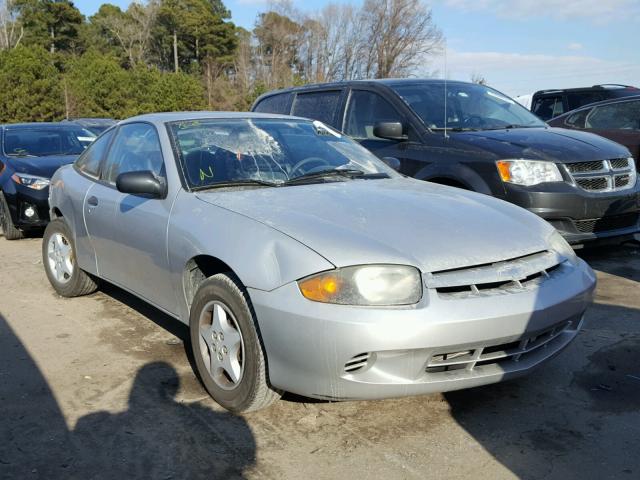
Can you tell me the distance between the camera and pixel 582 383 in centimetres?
345

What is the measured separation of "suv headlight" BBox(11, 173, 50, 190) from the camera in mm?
7738

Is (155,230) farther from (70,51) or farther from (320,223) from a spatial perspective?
(70,51)

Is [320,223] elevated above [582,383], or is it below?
above

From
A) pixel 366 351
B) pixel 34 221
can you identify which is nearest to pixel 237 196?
pixel 366 351

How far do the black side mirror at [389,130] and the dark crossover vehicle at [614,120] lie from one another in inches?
166

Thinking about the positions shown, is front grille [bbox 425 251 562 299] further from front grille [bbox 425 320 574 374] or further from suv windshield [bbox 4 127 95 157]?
suv windshield [bbox 4 127 95 157]

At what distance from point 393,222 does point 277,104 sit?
15.6 ft

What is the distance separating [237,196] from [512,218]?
151cm

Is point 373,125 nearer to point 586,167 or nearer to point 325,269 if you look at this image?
point 586,167

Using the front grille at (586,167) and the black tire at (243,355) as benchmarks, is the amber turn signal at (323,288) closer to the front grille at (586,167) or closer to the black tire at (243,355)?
the black tire at (243,355)

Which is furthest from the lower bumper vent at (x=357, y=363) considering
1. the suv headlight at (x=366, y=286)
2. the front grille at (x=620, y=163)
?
the front grille at (x=620, y=163)

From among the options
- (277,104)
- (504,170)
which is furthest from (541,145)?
(277,104)

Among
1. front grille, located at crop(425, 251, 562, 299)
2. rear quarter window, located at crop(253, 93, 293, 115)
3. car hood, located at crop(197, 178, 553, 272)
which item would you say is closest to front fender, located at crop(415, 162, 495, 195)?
car hood, located at crop(197, 178, 553, 272)

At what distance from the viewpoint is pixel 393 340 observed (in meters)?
2.62
